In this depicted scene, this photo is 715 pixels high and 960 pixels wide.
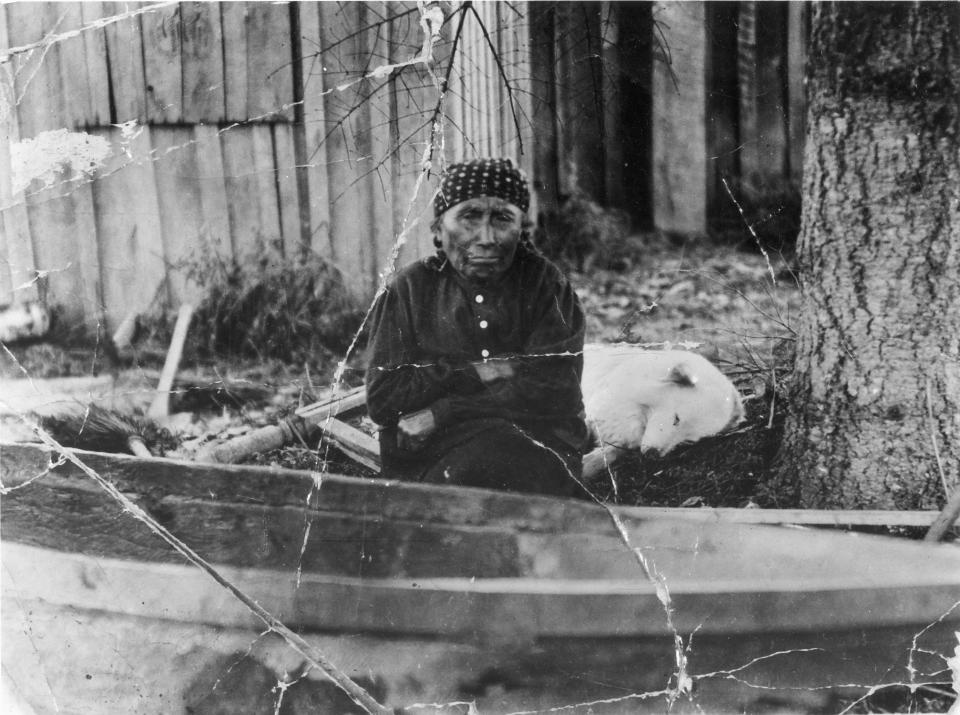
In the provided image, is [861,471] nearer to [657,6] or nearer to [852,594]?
[852,594]

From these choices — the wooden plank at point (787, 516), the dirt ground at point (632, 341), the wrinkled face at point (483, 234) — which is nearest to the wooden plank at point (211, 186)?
the dirt ground at point (632, 341)

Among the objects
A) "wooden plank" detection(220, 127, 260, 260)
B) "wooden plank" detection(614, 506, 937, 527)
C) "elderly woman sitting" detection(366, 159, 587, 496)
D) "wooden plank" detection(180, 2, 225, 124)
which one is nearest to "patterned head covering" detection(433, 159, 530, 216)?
"elderly woman sitting" detection(366, 159, 587, 496)

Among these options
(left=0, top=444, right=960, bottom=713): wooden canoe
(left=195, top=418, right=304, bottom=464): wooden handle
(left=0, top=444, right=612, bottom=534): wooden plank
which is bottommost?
(left=0, top=444, right=960, bottom=713): wooden canoe

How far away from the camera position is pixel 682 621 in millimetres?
2074

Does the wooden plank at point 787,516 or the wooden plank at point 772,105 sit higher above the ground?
the wooden plank at point 772,105

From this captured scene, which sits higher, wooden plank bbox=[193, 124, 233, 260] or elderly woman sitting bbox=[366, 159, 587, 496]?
wooden plank bbox=[193, 124, 233, 260]

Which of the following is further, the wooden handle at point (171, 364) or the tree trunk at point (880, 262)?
the wooden handle at point (171, 364)

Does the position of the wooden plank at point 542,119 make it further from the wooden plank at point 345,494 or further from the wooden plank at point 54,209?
the wooden plank at point 54,209

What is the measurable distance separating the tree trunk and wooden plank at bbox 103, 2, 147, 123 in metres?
1.73

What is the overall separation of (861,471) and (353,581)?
53.6 inches

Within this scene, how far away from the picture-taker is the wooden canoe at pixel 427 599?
2.05 metres

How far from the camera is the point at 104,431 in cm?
216

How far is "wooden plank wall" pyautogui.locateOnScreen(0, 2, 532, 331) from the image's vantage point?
2107mm

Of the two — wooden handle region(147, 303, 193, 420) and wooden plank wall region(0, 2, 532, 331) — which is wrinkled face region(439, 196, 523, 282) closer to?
wooden plank wall region(0, 2, 532, 331)
